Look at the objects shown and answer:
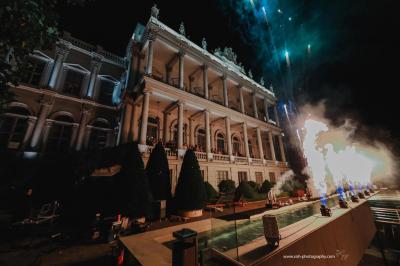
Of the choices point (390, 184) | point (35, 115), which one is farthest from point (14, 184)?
point (390, 184)

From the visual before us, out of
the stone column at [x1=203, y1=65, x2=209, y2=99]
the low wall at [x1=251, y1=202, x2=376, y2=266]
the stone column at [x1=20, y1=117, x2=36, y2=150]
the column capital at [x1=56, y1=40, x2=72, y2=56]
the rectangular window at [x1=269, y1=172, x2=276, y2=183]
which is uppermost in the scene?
the column capital at [x1=56, y1=40, x2=72, y2=56]

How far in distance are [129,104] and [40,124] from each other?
7685mm

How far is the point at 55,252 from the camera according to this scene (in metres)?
5.41

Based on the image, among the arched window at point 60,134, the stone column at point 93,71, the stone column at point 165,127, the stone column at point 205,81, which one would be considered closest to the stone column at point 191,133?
the stone column at point 165,127

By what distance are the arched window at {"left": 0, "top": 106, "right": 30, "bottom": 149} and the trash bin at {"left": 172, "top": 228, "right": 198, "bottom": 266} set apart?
699 inches

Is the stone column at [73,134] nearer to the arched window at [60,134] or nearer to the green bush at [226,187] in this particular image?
the arched window at [60,134]

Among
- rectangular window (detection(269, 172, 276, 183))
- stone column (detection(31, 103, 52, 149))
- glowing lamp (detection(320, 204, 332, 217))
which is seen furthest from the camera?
rectangular window (detection(269, 172, 276, 183))

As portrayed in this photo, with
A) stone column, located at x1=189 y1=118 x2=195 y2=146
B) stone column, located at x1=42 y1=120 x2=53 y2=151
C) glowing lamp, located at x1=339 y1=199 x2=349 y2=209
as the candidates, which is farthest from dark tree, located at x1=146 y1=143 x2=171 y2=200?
stone column, located at x1=42 y1=120 x2=53 y2=151

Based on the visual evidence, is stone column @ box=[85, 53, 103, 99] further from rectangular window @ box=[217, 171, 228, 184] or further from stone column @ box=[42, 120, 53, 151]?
rectangular window @ box=[217, 171, 228, 184]

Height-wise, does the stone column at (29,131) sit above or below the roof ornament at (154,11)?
below

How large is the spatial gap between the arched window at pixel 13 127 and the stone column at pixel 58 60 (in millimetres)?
3424

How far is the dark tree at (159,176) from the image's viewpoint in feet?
32.6

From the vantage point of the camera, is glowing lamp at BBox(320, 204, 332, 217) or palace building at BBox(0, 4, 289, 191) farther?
palace building at BBox(0, 4, 289, 191)

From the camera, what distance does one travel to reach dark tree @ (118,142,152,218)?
7541mm
